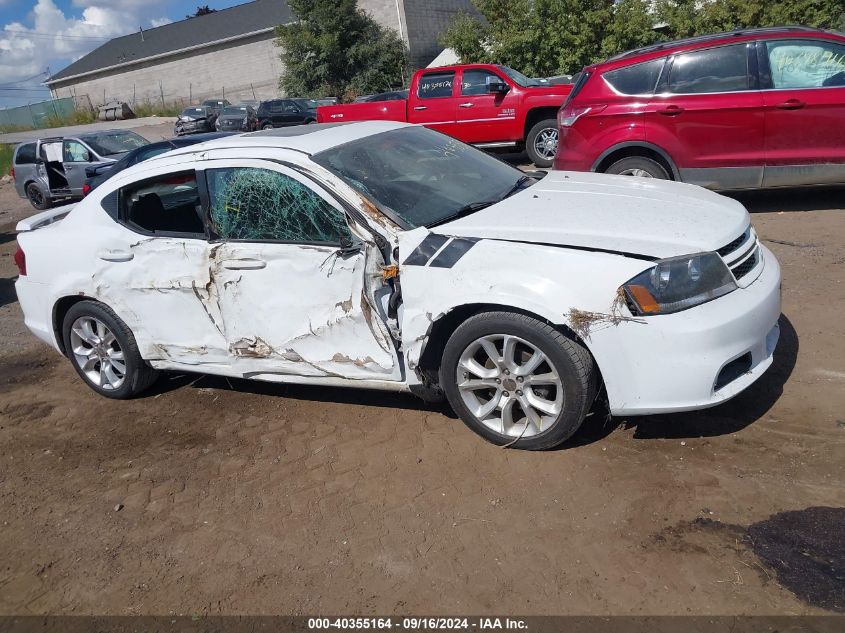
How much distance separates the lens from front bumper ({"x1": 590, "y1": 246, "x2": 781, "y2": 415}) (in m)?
3.23

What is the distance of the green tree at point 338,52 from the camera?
33.3 m

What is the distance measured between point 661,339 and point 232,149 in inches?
107

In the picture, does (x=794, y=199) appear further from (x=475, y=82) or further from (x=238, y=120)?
(x=238, y=120)

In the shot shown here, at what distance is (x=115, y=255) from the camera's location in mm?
4590

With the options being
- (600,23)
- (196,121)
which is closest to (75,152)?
(600,23)

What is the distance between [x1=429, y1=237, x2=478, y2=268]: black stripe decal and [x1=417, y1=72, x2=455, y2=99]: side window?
405 inches

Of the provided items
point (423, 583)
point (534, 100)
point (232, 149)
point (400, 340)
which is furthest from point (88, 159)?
point (423, 583)

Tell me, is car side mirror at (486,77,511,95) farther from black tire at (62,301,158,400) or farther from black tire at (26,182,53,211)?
black tire at (26,182,53,211)

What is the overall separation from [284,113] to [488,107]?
14.9 meters

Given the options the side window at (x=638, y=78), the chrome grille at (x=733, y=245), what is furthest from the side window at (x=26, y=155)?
the chrome grille at (x=733, y=245)

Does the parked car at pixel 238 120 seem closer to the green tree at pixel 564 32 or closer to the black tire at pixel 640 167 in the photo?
the green tree at pixel 564 32

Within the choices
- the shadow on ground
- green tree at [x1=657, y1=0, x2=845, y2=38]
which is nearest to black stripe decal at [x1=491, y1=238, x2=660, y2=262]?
the shadow on ground

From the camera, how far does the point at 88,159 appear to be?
15.6 m

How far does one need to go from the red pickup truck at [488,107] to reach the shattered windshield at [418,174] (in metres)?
7.78
